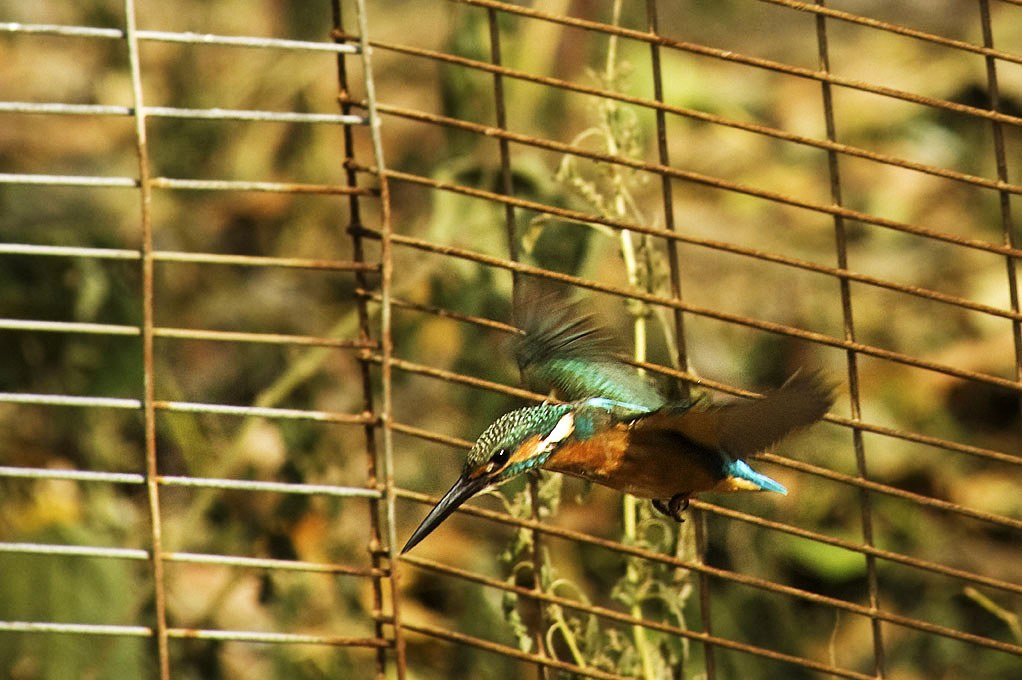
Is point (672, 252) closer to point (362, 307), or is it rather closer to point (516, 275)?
point (516, 275)

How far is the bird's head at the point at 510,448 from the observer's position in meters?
1.39

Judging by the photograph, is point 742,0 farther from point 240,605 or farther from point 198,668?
point 198,668

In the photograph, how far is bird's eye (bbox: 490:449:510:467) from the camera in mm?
1396

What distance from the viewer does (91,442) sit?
268 cm

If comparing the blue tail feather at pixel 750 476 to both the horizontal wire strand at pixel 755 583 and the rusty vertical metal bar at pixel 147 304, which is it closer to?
the horizontal wire strand at pixel 755 583

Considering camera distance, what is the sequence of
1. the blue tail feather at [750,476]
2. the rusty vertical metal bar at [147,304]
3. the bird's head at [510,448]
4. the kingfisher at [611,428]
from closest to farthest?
the kingfisher at [611,428]
the bird's head at [510,448]
the blue tail feather at [750,476]
the rusty vertical metal bar at [147,304]

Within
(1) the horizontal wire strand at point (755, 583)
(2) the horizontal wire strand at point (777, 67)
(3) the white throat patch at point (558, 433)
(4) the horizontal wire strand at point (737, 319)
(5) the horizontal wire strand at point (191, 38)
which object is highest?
(5) the horizontal wire strand at point (191, 38)

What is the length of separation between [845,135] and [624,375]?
301cm

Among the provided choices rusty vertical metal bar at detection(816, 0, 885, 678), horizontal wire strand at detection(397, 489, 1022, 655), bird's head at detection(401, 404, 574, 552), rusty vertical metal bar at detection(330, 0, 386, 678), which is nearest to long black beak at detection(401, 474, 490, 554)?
bird's head at detection(401, 404, 574, 552)

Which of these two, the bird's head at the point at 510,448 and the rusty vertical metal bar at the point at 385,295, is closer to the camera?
the bird's head at the point at 510,448

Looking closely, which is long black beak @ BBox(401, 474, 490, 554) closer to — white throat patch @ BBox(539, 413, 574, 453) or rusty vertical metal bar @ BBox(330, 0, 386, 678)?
white throat patch @ BBox(539, 413, 574, 453)

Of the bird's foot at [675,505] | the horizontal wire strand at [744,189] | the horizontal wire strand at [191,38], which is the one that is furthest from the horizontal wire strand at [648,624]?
the horizontal wire strand at [191,38]

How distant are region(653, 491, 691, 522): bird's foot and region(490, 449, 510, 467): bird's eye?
0.22 meters

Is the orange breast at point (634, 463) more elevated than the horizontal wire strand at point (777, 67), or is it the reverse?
the horizontal wire strand at point (777, 67)
